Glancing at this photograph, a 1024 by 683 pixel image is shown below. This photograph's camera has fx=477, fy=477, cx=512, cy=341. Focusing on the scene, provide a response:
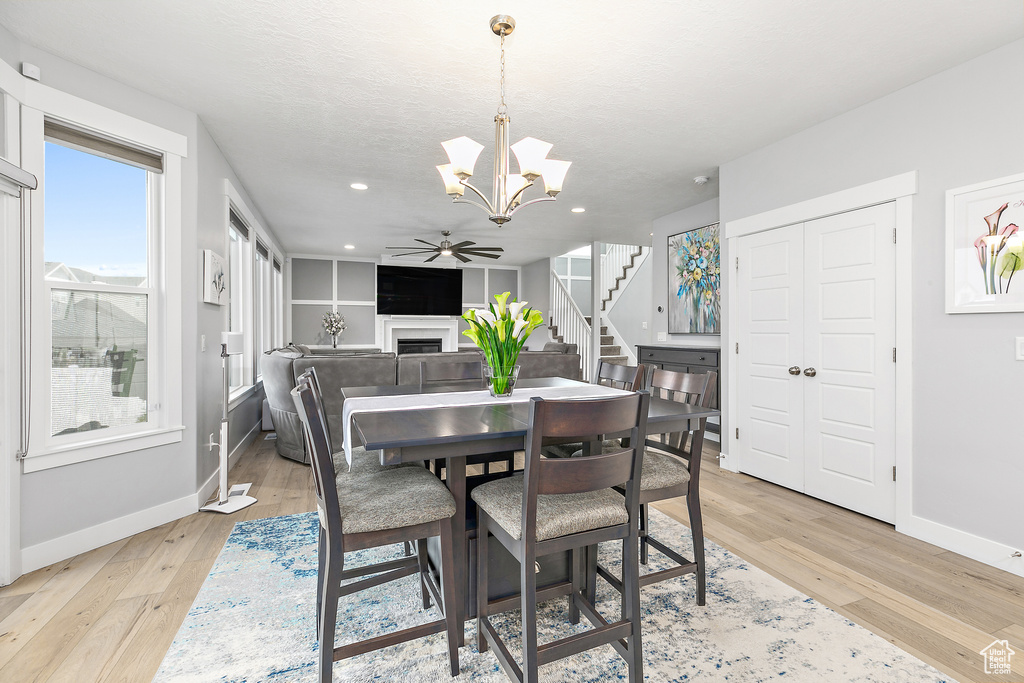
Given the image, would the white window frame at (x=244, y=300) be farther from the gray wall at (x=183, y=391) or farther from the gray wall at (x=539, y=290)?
the gray wall at (x=539, y=290)

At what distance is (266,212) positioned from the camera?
542 centimetres

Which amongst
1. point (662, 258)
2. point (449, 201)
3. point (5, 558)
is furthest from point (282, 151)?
point (662, 258)

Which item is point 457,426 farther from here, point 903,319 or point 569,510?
point 903,319

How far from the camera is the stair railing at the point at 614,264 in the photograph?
26.9 ft

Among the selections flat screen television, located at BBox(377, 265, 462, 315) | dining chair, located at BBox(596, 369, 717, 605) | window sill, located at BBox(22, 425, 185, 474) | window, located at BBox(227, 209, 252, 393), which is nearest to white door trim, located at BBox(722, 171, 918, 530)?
dining chair, located at BBox(596, 369, 717, 605)

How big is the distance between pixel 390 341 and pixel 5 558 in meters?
6.63

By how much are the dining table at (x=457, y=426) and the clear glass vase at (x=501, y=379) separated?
0.04 meters

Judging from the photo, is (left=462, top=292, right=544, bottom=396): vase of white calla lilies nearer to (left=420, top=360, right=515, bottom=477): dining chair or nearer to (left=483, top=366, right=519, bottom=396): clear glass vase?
(left=483, top=366, right=519, bottom=396): clear glass vase

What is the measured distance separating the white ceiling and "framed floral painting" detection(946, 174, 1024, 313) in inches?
27.3

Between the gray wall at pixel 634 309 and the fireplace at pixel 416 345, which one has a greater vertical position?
the gray wall at pixel 634 309

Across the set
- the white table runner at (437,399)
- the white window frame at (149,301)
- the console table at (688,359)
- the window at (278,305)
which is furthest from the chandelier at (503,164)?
Result: the window at (278,305)

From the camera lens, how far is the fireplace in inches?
346

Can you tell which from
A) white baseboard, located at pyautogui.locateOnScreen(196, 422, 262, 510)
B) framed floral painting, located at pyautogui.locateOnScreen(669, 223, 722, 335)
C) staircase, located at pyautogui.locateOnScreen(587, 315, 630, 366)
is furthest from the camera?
staircase, located at pyautogui.locateOnScreen(587, 315, 630, 366)

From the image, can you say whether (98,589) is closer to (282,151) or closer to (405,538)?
(405,538)
